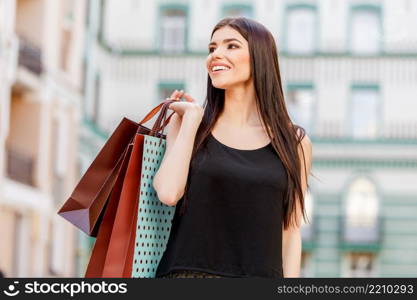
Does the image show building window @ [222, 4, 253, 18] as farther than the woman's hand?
Yes

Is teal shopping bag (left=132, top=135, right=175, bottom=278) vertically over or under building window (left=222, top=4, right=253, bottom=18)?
under

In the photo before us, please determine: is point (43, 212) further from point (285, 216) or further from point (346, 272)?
point (285, 216)

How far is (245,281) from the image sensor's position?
3219 mm

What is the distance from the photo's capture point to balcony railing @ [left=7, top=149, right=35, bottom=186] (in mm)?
19625

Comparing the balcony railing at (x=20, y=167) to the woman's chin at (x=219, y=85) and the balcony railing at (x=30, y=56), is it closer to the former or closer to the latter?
the balcony railing at (x=30, y=56)

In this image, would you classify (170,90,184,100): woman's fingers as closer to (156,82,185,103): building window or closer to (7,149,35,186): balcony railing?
(7,149,35,186): balcony railing

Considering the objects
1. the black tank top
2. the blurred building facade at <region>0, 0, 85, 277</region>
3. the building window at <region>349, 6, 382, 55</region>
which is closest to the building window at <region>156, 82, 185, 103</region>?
the building window at <region>349, 6, 382, 55</region>

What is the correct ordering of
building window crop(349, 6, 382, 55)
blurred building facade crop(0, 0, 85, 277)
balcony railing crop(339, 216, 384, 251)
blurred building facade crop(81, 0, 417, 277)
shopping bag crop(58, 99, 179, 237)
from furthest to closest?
building window crop(349, 6, 382, 55), blurred building facade crop(81, 0, 417, 277), balcony railing crop(339, 216, 384, 251), blurred building facade crop(0, 0, 85, 277), shopping bag crop(58, 99, 179, 237)

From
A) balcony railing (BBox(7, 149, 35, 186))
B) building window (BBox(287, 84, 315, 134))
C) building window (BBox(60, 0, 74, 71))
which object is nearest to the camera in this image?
balcony railing (BBox(7, 149, 35, 186))

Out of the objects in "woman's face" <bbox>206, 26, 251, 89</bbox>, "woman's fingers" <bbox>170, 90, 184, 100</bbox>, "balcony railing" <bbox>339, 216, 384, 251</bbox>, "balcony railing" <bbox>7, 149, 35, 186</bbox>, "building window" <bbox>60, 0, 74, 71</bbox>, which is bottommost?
"balcony railing" <bbox>339, 216, 384, 251</bbox>

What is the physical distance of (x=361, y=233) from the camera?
26.7 metres

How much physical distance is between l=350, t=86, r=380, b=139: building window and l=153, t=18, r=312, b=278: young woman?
2423 centimetres

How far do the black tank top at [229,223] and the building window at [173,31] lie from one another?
25055 mm

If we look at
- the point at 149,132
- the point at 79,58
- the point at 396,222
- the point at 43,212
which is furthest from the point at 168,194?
the point at 396,222
